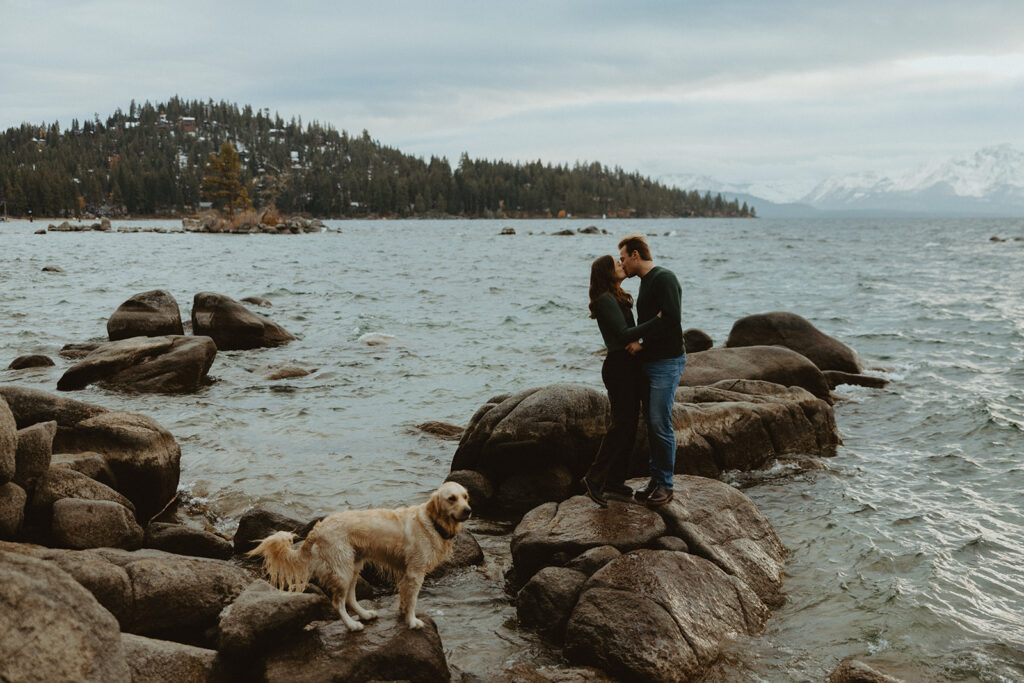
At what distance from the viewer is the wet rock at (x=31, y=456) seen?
7770 millimetres

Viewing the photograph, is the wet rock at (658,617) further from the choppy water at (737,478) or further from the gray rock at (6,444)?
the gray rock at (6,444)

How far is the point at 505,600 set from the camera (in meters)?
7.83

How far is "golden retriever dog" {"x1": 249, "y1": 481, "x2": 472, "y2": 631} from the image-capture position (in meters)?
6.09

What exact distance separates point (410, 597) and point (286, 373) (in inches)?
543

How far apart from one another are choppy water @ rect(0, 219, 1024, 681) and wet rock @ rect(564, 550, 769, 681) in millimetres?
266

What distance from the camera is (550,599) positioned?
279 inches

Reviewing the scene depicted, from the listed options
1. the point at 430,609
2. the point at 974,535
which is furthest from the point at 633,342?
the point at 974,535

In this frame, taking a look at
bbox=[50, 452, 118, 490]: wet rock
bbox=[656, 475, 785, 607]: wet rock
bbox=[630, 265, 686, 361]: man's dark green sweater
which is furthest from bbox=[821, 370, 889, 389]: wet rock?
bbox=[50, 452, 118, 490]: wet rock

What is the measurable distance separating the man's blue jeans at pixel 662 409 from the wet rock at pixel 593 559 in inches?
43.1

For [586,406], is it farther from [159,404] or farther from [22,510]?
[159,404]

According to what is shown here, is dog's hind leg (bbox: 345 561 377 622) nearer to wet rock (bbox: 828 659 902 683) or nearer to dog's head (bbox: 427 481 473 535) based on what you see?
dog's head (bbox: 427 481 473 535)

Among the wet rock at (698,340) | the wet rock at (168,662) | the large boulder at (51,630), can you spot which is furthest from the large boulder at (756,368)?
the large boulder at (51,630)

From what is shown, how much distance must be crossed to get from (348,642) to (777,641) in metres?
4.06

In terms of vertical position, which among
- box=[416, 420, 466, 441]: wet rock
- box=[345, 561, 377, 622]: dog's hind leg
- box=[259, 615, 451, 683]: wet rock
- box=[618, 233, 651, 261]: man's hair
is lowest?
box=[416, 420, 466, 441]: wet rock
